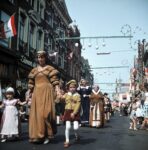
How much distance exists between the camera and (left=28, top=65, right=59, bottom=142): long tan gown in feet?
28.7

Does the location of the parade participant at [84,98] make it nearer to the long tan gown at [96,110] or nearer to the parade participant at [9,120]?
the long tan gown at [96,110]

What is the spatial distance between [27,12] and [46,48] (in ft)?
25.7

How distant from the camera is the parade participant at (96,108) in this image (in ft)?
49.2

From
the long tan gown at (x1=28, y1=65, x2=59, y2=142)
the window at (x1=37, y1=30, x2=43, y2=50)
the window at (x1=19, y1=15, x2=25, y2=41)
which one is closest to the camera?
the long tan gown at (x1=28, y1=65, x2=59, y2=142)

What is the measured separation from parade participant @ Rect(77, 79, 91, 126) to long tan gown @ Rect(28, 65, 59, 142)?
5859 millimetres

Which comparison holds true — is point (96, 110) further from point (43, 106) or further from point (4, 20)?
point (4, 20)

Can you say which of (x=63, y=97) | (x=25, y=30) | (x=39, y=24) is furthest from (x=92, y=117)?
(x=39, y=24)

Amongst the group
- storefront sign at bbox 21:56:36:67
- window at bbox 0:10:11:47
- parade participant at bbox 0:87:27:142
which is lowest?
parade participant at bbox 0:87:27:142

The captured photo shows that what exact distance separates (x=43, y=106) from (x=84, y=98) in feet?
21.1

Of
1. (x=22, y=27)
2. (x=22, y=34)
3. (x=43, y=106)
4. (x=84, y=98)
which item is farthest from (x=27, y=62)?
(x=43, y=106)

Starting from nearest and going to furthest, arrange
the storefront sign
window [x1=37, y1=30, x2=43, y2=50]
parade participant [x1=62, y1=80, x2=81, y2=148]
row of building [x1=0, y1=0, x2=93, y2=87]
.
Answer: parade participant [x1=62, y1=80, x2=81, y2=148] < row of building [x1=0, y1=0, x2=93, y2=87] < the storefront sign < window [x1=37, y1=30, x2=43, y2=50]

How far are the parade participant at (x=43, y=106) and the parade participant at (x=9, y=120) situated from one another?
2.19 ft

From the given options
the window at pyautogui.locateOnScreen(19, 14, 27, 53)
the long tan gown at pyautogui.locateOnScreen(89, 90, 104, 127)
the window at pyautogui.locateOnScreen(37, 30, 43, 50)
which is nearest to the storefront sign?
the window at pyautogui.locateOnScreen(19, 14, 27, 53)

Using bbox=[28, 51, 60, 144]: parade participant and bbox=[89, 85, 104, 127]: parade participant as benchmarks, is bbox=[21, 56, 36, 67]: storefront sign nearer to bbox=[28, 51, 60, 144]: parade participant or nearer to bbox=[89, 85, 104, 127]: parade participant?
bbox=[89, 85, 104, 127]: parade participant
